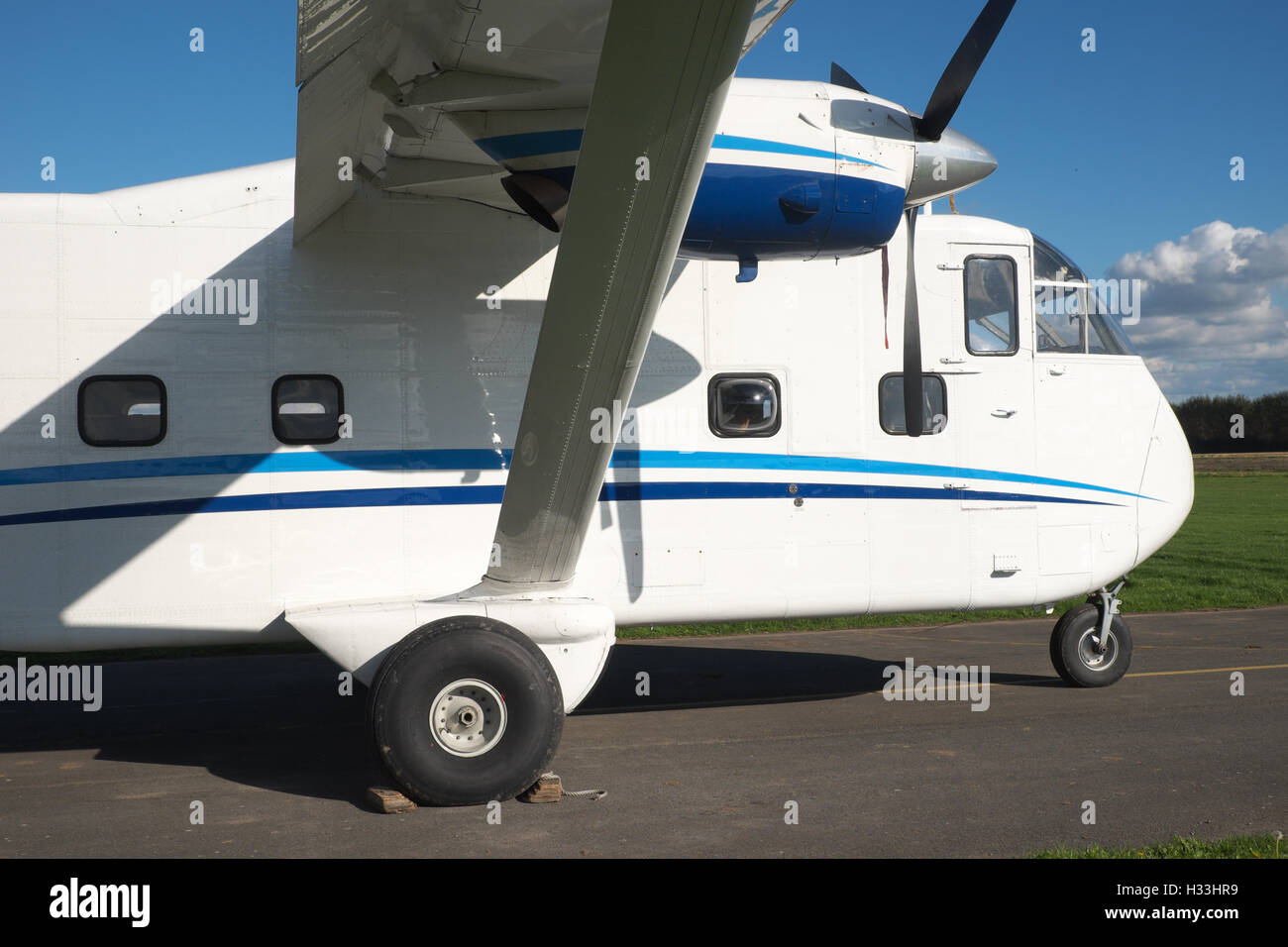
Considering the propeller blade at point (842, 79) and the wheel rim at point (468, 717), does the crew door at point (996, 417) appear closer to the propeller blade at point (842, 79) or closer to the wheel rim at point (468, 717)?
the propeller blade at point (842, 79)

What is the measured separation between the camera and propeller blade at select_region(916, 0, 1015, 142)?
240 inches

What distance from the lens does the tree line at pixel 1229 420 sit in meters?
68.9

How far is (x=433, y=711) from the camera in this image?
562 cm

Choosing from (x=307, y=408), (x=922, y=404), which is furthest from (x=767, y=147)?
(x=307, y=408)

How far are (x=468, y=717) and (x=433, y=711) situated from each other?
0.20 meters

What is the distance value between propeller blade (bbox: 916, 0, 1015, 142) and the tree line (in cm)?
6770

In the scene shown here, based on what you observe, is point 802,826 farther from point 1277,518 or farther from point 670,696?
point 1277,518

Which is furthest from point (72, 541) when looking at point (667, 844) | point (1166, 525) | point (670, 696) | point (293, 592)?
point (1166, 525)

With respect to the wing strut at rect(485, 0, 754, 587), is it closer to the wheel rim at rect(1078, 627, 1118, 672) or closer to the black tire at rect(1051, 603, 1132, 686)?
the black tire at rect(1051, 603, 1132, 686)

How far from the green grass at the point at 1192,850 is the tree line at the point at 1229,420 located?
68.8 meters

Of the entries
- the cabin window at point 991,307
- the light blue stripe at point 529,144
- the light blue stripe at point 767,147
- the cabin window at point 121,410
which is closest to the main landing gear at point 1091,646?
the cabin window at point 991,307

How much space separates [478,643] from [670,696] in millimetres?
3333

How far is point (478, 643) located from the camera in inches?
222

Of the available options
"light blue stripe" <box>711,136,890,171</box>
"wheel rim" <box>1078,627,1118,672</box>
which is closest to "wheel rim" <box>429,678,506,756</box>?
"light blue stripe" <box>711,136,890,171</box>
